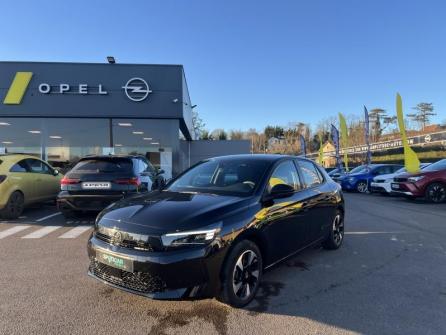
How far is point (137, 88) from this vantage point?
18.0 meters

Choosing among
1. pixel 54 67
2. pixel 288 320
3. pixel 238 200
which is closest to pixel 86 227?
pixel 238 200

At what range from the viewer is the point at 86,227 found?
7.91 m

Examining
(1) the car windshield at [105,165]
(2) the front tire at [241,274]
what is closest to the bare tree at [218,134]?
(1) the car windshield at [105,165]

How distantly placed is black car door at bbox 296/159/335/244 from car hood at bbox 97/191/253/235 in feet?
4.66

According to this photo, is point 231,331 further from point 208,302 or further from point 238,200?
point 238,200

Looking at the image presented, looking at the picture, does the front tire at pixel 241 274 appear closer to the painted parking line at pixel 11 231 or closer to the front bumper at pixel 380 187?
the painted parking line at pixel 11 231

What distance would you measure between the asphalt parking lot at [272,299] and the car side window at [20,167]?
3.05 m

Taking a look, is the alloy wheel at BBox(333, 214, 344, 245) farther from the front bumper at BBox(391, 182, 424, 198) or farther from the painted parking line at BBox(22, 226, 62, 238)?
the front bumper at BBox(391, 182, 424, 198)

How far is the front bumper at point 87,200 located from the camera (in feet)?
25.5

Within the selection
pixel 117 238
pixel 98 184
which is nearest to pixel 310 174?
pixel 117 238

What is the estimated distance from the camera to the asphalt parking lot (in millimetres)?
3357

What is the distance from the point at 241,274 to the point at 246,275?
0.30ft

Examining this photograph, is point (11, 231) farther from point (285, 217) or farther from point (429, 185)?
point (429, 185)

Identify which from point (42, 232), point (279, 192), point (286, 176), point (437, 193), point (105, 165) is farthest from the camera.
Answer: point (437, 193)
